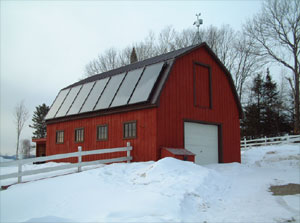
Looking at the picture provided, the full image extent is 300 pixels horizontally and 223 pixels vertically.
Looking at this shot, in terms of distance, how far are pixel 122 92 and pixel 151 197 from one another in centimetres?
760

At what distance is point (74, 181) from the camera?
981 centimetres

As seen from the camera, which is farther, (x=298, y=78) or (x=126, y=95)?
(x=298, y=78)

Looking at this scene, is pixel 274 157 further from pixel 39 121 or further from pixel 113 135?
pixel 39 121

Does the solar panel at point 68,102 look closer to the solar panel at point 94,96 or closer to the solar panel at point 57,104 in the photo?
the solar panel at point 57,104

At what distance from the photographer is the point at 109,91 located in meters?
15.4

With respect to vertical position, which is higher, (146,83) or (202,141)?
(146,83)

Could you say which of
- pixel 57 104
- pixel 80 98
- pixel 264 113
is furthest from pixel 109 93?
pixel 264 113

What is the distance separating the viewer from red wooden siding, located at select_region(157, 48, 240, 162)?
43.1 feet

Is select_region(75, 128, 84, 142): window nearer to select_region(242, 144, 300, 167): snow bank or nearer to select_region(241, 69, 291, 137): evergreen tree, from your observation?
select_region(242, 144, 300, 167): snow bank

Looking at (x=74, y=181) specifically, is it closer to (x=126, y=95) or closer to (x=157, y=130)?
(x=157, y=130)

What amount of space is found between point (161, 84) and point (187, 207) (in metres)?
6.73

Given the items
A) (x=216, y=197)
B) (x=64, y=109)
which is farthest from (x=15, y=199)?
(x=64, y=109)

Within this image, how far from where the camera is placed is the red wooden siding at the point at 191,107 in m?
13.1

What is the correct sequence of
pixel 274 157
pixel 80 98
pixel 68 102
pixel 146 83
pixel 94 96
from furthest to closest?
pixel 274 157 < pixel 68 102 < pixel 80 98 < pixel 94 96 < pixel 146 83
